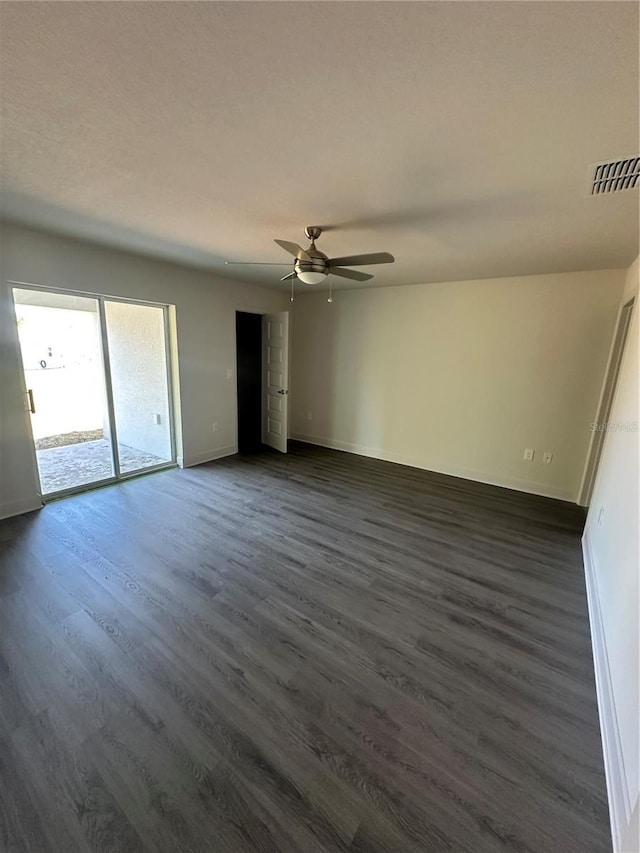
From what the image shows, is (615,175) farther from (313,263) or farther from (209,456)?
(209,456)

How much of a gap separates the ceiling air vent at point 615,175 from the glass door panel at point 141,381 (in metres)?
4.18

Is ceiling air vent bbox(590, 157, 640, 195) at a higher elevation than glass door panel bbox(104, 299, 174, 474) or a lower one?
higher

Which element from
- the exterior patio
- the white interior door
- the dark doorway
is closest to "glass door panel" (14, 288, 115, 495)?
the exterior patio

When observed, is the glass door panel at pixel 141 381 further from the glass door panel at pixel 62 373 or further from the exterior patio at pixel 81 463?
the glass door panel at pixel 62 373

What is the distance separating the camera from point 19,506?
318cm

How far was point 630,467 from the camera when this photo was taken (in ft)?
6.74

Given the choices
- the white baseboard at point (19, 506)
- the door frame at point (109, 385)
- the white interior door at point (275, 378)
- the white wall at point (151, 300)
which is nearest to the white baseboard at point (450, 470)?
the white interior door at point (275, 378)

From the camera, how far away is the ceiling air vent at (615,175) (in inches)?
62.9

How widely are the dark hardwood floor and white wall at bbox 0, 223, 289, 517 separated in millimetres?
732

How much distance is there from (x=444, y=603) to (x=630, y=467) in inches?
55.6

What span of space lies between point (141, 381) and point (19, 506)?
2.00 metres

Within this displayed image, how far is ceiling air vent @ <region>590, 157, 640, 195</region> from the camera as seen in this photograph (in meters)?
1.60

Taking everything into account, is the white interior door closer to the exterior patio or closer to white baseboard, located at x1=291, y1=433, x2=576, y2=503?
white baseboard, located at x1=291, y1=433, x2=576, y2=503

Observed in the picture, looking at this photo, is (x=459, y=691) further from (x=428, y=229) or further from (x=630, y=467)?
(x=428, y=229)
